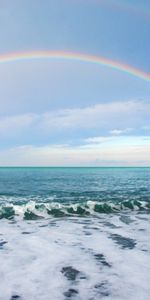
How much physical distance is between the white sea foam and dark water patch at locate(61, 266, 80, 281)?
0.03 m

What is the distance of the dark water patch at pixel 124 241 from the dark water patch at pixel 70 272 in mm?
2870

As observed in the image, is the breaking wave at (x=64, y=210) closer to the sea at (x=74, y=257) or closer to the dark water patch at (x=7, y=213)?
the dark water patch at (x=7, y=213)

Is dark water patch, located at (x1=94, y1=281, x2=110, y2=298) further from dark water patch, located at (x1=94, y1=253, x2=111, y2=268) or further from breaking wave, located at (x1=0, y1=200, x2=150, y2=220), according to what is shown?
breaking wave, located at (x1=0, y1=200, x2=150, y2=220)

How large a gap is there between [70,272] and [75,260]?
108 centimetres

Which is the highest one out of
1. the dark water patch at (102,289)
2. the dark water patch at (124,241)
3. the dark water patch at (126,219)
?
the dark water patch at (102,289)

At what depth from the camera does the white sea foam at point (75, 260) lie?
658 centimetres

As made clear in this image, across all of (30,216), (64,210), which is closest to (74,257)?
(30,216)

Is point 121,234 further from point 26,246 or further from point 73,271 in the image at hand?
point 73,271

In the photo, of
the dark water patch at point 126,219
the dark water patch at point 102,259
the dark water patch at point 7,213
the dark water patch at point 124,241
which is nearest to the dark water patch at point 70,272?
the dark water patch at point 102,259

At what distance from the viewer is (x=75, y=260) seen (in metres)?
8.79

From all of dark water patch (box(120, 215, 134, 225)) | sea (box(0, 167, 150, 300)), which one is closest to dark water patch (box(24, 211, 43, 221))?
sea (box(0, 167, 150, 300))

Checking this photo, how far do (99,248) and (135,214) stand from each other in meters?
8.19

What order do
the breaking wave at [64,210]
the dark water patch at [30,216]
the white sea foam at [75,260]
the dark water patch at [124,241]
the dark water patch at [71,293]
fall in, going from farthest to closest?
the breaking wave at [64,210] < the dark water patch at [30,216] < the dark water patch at [124,241] < the white sea foam at [75,260] < the dark water patch at [71,293]

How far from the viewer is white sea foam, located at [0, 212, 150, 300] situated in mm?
6582
